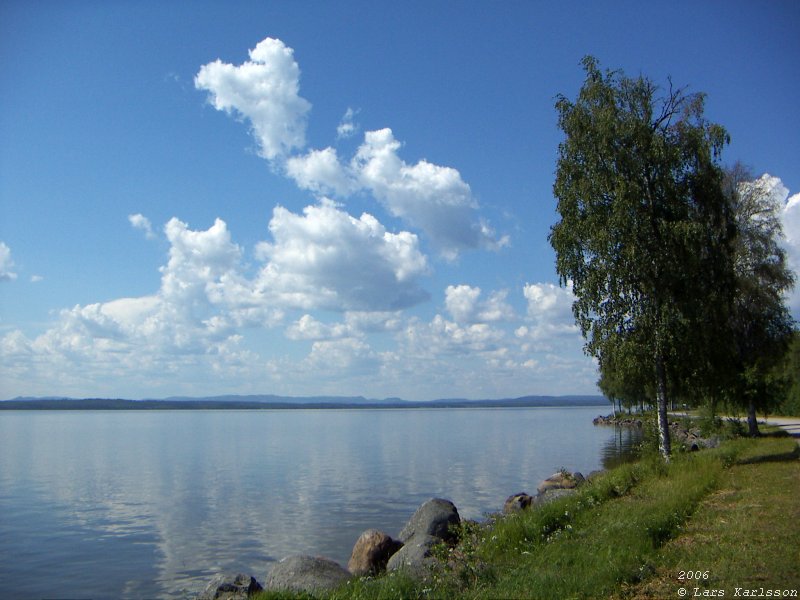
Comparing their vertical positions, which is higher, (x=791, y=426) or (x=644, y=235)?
(x=644, y=235)

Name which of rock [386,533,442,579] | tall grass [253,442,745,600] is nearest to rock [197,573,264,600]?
tall grass [253,442,745,600]

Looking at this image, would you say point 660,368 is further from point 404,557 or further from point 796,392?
point 796,392

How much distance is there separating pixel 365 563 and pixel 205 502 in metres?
15.6

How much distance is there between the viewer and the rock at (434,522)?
60.5 feet

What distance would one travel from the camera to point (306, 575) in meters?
13.8

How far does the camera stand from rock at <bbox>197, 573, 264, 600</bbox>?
509 inches

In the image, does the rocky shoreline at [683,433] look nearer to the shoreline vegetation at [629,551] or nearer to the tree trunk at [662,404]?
the tree trunk at [662,404]

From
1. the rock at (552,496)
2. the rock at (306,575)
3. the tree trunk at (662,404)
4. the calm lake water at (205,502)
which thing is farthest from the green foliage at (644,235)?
the rock at (306,575)

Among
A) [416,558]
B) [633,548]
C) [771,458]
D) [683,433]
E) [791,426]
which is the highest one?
[633,548]

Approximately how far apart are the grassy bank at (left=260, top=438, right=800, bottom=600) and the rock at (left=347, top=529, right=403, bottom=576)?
2295mm

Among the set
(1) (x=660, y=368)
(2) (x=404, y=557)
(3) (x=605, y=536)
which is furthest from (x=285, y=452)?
(3) (x=605, y=536)

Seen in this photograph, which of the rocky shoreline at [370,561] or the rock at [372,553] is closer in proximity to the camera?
the rocky shoreline at [370,561]

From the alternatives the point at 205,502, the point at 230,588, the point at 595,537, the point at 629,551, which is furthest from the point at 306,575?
the point at 205,502

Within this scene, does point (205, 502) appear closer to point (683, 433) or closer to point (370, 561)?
point (370, 561)
